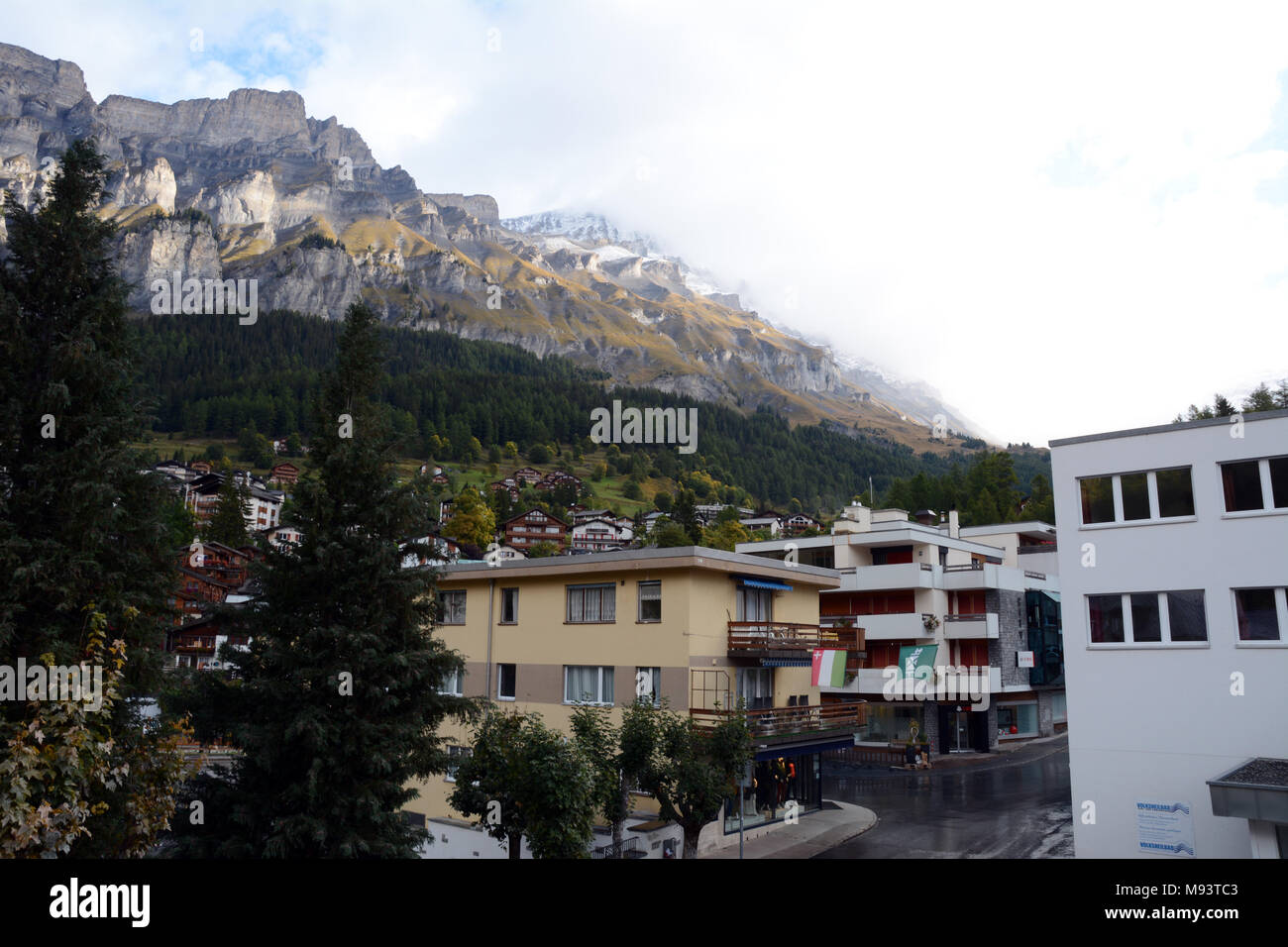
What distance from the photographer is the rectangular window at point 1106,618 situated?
25344mm

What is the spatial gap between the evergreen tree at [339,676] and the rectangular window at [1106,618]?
62.1ft

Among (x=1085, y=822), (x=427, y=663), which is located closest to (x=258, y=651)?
(x=427, y=663)

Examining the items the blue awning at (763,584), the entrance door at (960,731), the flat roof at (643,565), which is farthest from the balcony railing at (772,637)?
the entrance door at (960,731)

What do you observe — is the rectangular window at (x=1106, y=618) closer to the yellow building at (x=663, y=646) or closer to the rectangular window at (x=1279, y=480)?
the rectangular window at (x=1279, y=480)

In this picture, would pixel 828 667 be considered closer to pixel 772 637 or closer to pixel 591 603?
pixel 772 637

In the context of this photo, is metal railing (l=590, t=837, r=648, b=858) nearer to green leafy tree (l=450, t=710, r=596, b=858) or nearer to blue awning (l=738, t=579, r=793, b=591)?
green leafy tree (l=450, t=710, r=596, b=858)

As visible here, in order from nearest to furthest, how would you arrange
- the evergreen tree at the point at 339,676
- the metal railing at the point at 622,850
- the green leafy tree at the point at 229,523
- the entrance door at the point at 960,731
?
the evergreen tree at the point at 339,676 → the metal railing at the point at 622,850 → the entrance door at the point at 960,731 → the green leafy tree at the point at 229,523

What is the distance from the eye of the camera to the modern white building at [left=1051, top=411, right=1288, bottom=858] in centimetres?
2262

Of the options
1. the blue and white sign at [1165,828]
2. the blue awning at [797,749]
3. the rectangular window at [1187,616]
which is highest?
the rectangular window at [1187,616]

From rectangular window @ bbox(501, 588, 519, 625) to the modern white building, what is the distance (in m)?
19.9

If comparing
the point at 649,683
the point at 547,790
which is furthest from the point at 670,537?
the point at 547,790
